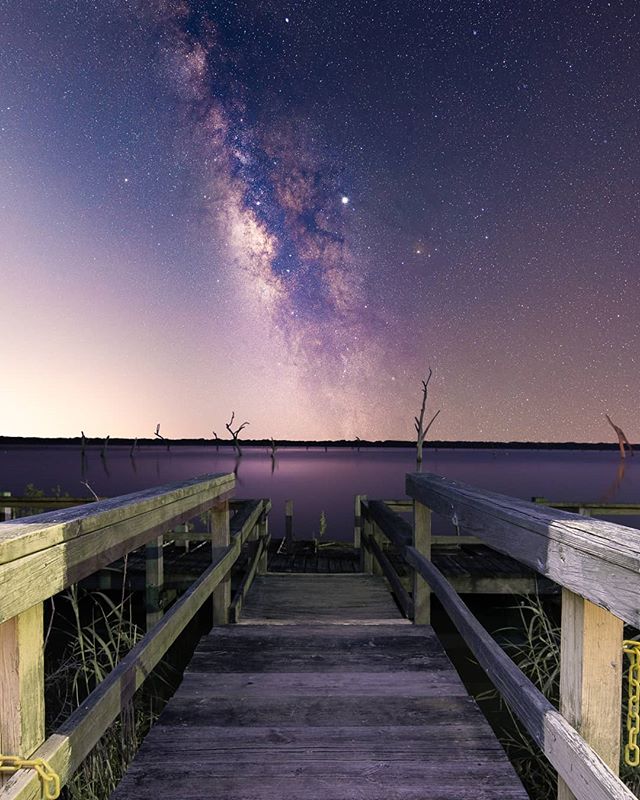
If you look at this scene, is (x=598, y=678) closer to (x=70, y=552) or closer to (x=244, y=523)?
(x=70, y=552)

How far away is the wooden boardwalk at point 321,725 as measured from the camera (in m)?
1.91

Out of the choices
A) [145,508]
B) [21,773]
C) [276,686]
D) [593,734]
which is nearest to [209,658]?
[276,686]

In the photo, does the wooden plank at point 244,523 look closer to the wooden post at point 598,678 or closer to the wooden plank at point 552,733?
the wooden plank at point 552,733

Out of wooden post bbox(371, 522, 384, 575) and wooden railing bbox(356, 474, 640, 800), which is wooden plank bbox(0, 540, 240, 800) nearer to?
wooden railing bbox(356, 474, 640, 800)

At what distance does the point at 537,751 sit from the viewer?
3656 mm

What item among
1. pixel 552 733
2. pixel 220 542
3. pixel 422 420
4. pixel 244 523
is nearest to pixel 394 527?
pixel 244 523

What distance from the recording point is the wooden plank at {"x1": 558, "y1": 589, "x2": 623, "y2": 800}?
127 cm

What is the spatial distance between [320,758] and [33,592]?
57.4 inches

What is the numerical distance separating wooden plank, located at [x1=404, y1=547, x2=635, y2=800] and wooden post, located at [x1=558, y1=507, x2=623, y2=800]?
6 cm

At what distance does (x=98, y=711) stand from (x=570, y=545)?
1437mm

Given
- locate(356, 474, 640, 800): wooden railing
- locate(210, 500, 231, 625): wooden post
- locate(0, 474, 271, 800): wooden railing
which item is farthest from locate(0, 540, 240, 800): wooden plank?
locate(356, 474, 640, 800): wooden railing

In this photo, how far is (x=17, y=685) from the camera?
1.18 metres

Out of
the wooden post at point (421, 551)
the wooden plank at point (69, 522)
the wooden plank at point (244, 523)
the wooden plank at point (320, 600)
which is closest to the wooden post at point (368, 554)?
the wooden plank at point (320, 600)

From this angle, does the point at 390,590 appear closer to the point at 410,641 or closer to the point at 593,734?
the point at 410,641
